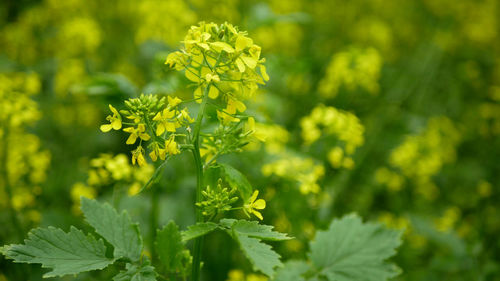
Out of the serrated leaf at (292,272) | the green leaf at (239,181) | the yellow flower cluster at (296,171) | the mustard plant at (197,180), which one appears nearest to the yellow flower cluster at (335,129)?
the yellow flower cluster at (296,171)

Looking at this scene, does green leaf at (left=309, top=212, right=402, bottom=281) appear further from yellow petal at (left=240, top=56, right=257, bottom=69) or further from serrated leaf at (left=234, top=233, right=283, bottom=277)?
yellow petal at (left=240, top=56, right=257, bottom=69)

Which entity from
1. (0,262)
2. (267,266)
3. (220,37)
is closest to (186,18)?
(0,262)

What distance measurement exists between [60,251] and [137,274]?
0.28 metres

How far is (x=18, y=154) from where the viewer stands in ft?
9.27

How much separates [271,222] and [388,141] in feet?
8.35

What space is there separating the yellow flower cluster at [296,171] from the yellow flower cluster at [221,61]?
47.3 inches

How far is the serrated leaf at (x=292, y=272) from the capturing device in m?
1.80

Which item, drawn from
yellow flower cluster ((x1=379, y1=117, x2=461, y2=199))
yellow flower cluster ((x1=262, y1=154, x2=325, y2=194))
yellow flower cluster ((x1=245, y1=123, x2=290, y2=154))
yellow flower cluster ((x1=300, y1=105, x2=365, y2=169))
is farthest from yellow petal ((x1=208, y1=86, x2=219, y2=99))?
yellow flower cluster ((x1=379, y1=117, x2=461, y2=199))

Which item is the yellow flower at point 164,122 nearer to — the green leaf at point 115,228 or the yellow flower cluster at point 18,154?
the green leaf at point 115,228

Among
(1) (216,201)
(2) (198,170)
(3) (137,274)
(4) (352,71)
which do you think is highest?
(4) (352,71)

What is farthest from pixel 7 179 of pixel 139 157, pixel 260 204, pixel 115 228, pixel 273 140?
pixel 260 204

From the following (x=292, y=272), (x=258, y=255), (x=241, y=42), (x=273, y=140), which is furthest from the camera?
(x=273, y=140)

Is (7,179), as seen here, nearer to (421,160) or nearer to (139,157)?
(139,157)

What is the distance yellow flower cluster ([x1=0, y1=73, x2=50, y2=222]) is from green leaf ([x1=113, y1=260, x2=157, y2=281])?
5.04ft
